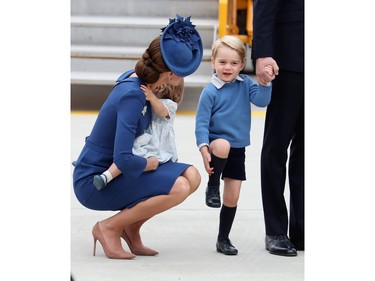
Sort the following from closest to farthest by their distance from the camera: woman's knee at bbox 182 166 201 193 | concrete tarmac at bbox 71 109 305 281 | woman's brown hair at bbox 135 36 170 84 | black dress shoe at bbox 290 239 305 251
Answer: concrete tarmac at bbox 71 109 305 281, woman's brown hair at bbox 135 36 170 84, woman's knee at bbox 182 166 201 193, black dress shoe at bbox 290 239 305 251

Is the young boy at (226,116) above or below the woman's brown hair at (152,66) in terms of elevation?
below

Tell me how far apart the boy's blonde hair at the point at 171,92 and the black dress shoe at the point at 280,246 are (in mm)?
741

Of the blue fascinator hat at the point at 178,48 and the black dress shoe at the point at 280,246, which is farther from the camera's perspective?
the black dress shoe at the point at 280,246

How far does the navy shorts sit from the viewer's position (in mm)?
4086

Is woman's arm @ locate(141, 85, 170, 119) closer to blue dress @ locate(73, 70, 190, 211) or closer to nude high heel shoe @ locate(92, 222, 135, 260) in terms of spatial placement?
blue dress @ locate(73, 70, 190, 211)

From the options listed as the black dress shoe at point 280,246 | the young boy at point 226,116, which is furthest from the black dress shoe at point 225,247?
the black dress shoe at point 280,246

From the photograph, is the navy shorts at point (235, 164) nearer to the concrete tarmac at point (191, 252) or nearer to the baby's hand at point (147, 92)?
the concrete tarmac at point (191, 252)

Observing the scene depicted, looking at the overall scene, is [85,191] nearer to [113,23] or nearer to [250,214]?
[250,214]

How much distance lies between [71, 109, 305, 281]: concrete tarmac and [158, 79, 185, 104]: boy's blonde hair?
677 millimetres

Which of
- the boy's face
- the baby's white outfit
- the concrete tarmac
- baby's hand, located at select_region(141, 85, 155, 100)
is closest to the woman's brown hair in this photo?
baby's hand, located at select_region(141, 85, 155, 100)

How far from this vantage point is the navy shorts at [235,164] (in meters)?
4.09
